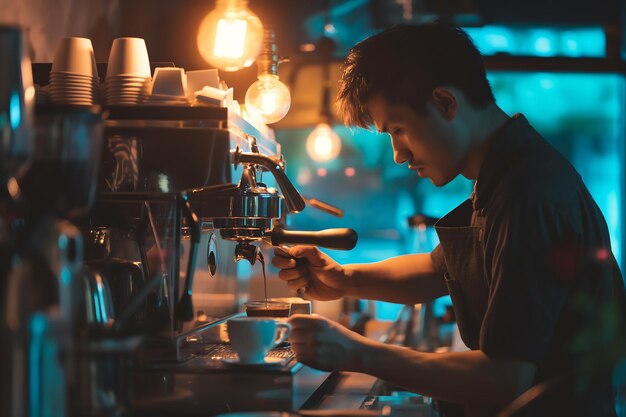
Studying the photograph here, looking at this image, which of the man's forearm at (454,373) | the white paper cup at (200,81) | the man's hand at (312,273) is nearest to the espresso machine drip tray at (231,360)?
the man's forearm at (454,373)

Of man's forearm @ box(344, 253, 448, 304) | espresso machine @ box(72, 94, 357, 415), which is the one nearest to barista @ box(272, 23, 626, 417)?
espresso machine @ box(72, 94, 357, 415)

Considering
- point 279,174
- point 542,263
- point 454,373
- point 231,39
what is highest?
point 231,39

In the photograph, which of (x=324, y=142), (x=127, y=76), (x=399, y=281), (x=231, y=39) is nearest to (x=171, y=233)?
(x=127, y=76)

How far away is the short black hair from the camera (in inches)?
65.2

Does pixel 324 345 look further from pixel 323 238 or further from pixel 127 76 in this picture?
pixel 127 76

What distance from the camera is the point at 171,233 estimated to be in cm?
148

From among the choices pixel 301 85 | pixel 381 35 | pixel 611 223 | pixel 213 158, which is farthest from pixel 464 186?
pixel 213 158

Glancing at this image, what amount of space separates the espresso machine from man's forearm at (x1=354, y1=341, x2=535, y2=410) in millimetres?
144

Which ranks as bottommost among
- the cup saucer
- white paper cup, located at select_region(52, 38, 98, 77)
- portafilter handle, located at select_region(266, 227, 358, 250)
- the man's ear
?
the cup saucer

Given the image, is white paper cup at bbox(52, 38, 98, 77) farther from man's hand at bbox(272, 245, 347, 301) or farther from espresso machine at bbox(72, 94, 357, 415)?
man's hand at bbox(272, 245, 347, 301)

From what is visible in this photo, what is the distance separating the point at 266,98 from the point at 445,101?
76cm

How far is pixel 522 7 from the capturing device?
190 inches

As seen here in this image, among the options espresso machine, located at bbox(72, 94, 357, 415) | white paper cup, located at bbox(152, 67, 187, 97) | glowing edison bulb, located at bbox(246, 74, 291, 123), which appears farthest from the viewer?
glowing edison bulb, located at bbox(246, 74, 291, 123)

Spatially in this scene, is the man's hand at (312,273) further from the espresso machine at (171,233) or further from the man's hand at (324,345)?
the man's hand at (324,345)
